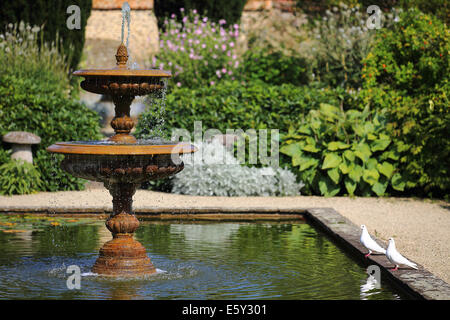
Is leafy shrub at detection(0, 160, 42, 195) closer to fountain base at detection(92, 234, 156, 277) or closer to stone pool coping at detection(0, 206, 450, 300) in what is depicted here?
stone pool coping at detection(0, 206, 450, 300)

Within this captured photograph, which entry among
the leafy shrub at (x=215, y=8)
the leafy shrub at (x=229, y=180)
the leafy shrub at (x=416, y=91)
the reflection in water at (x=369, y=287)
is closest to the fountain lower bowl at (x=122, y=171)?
the reflection in water at (x=369, y=287)

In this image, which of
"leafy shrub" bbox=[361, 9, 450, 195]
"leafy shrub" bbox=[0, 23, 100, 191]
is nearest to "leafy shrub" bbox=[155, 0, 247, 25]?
"leafy shrub" bbox=[361, 9, 450, 195]

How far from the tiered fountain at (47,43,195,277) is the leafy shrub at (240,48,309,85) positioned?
28.0ft

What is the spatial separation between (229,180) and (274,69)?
4652 mm

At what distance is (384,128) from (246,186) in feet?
7.34

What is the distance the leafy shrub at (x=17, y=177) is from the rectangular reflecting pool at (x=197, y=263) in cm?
170

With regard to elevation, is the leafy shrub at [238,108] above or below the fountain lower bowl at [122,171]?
above

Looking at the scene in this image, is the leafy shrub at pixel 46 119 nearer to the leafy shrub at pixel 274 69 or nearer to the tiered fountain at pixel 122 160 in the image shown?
the leafy shrub at pixel 274 69

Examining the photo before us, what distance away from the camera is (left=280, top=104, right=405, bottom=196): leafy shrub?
11.5 m

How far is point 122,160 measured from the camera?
658 cm

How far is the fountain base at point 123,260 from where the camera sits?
6793 millimetres

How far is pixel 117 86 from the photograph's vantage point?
21.9 ft
